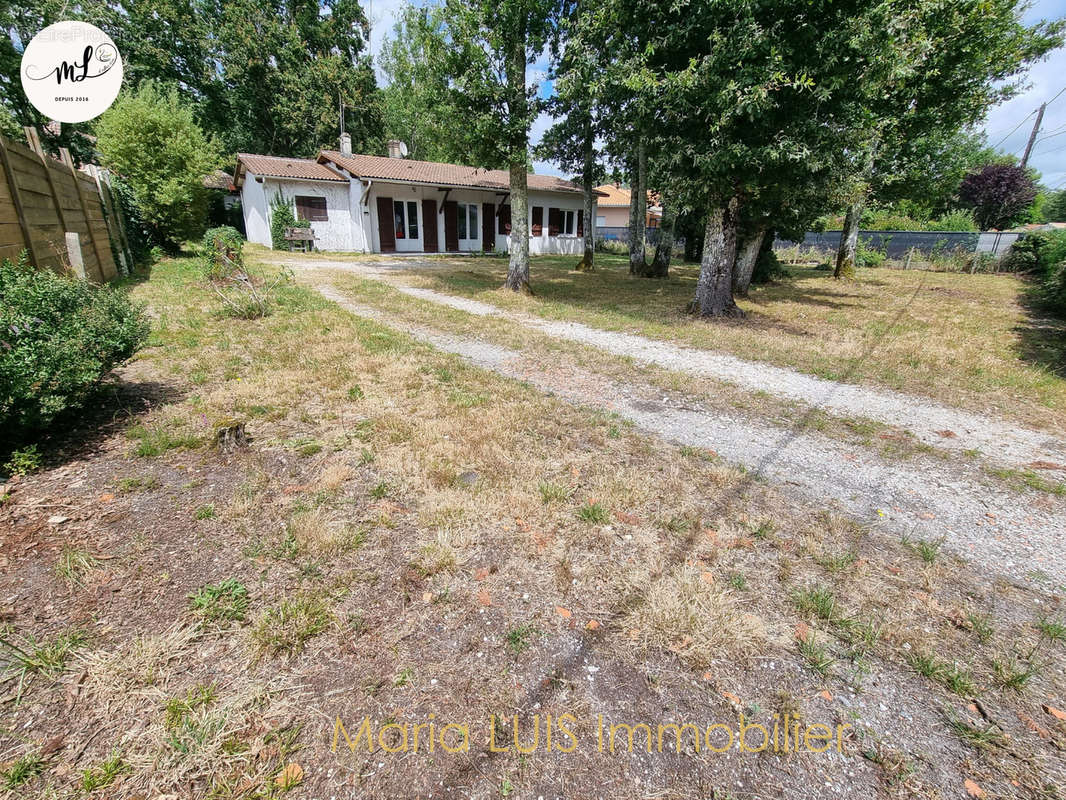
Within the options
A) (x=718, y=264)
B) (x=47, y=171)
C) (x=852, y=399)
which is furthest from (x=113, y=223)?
(x=852, y=399)

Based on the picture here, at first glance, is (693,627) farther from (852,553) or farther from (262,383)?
(262,383)

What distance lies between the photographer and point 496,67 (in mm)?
8875

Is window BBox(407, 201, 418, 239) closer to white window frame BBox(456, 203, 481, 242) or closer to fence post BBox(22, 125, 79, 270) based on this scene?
white window frame BBox(456, 203, 481, 242)

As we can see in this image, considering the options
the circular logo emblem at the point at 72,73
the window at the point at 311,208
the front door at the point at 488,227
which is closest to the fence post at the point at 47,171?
the circular logo emblem at the point at 72,73

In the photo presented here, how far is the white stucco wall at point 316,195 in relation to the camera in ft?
60.0

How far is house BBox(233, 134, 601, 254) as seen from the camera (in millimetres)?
18625

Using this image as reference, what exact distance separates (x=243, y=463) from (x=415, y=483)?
48.2 inches

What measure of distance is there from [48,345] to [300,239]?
1767 centimetres

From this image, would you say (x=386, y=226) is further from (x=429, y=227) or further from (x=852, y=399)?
(x=852, y=399)

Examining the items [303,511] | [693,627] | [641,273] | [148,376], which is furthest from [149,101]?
[693,627]

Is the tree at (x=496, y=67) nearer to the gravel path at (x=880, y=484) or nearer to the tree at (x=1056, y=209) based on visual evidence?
the gravel path at (x=880, y=484)

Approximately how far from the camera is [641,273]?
16.0m

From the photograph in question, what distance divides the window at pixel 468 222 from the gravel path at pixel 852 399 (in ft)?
51.2

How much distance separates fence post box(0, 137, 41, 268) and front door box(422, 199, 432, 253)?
16.6 meters
